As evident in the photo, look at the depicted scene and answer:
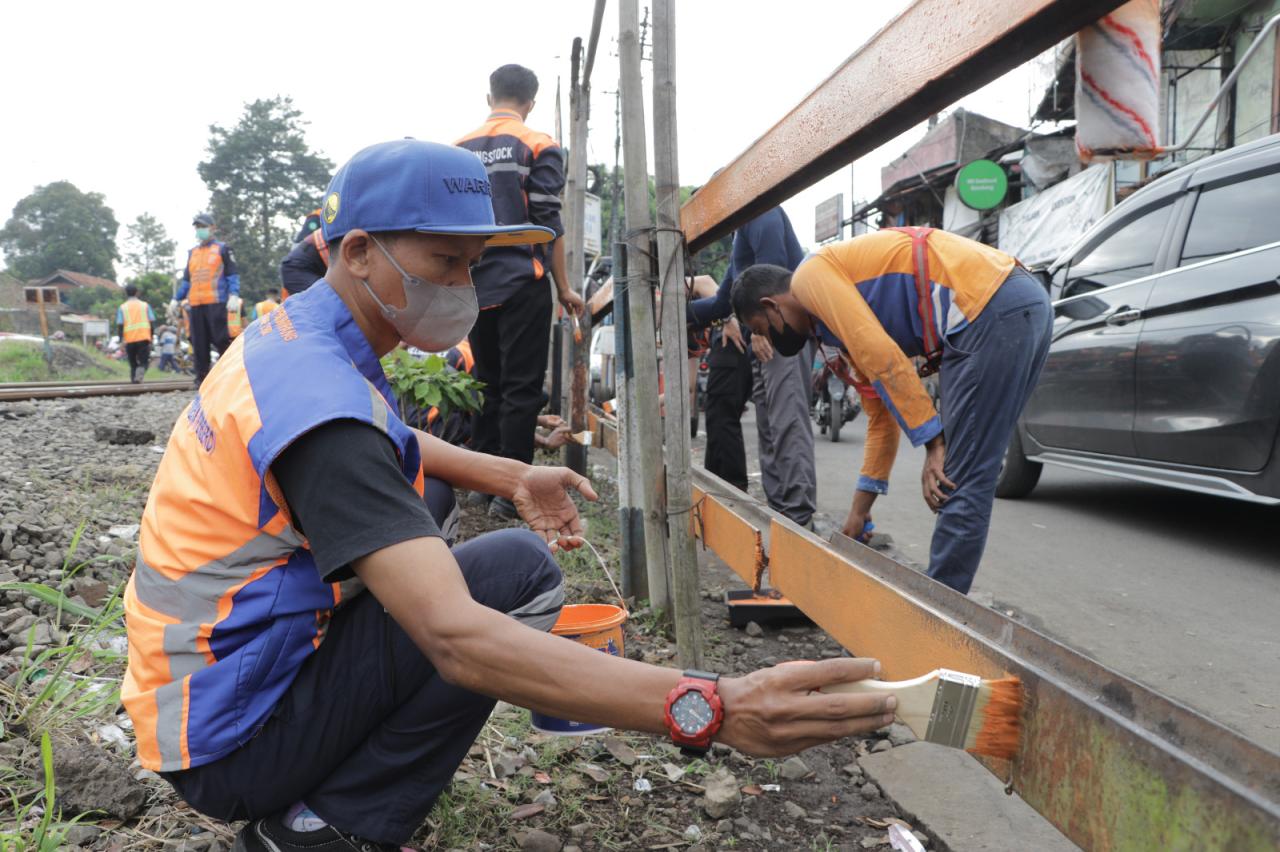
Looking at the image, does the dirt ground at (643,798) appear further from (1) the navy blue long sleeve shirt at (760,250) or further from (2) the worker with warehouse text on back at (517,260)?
(1) the navy blue long sleeve shirt at (760,250)

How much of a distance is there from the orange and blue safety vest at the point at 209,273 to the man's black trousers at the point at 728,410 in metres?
6.74

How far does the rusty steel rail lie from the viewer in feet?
3.45

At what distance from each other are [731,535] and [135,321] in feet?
58.8

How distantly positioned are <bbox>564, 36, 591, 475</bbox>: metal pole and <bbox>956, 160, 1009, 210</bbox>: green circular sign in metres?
11.7

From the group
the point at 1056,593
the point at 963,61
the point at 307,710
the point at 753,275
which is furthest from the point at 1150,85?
the point at 1056,593

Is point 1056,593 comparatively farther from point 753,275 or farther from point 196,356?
point 196,356

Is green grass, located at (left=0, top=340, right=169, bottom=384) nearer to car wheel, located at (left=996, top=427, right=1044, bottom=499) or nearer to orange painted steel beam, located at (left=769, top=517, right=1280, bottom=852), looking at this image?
car wheel, located at (left=996, top=427, right=1044, bottom=499)

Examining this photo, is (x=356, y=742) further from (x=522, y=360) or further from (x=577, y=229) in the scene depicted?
(x=577, y=229)

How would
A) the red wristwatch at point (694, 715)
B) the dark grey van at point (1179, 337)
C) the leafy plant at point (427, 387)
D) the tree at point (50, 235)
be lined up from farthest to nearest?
the tree at point (50, 235)
the leafy plant at point (427, 387)
the dark grey van at point (1179, 337)
the red wristwatch at point (694, 715)

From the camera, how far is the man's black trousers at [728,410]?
5.43 metres

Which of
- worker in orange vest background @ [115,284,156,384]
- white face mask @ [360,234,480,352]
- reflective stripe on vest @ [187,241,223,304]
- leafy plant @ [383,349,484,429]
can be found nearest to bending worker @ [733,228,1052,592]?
white face mask @ [360,234,480,352]

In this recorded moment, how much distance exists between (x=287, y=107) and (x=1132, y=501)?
6955 centimetres

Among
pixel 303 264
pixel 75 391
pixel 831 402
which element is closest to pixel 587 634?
pixel 303 264

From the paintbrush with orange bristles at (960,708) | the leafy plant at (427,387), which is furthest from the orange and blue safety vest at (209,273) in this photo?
the paintbrush with orange bristles at (960,708)
